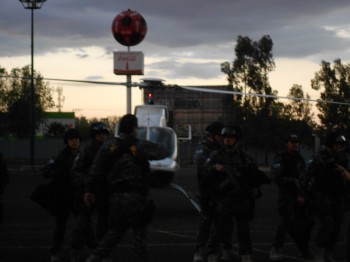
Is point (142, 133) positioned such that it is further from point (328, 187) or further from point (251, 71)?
point (251, 71)

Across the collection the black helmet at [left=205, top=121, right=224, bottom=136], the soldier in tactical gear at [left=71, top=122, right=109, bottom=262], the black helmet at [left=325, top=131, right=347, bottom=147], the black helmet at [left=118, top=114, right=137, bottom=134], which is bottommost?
the soldier in tactical gear at [left=71, top=122, right=109, bottom=262]

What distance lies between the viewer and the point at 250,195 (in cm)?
1004

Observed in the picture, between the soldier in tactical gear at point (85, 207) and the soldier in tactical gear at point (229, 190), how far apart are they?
1313mm

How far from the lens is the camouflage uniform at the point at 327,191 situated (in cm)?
1079

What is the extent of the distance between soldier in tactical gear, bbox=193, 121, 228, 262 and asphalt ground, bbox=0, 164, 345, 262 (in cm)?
69

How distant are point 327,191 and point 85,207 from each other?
309 centimetres

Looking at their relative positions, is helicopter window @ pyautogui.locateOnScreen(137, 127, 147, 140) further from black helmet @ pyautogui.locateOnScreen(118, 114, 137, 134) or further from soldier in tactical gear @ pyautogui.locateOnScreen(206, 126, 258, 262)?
black helmet @ pyautogui.locateOnScreen(118, 114, 137, 134)

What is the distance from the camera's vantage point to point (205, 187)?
34.4ft

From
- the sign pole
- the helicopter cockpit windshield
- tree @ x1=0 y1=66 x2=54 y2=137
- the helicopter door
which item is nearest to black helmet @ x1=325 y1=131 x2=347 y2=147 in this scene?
the sign pole

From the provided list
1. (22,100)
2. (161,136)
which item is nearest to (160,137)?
(161,136)

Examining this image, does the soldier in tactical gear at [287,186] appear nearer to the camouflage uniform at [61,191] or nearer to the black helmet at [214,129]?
the black helmet at [214,129]

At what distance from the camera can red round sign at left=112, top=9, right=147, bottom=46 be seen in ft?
69.0

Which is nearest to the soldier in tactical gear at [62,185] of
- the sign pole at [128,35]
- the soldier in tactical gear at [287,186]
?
the soldier in tactical gear at [287,186]

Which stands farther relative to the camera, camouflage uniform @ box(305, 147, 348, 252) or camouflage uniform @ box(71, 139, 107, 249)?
camouflage uniform @ box(305, 147, 348, 252)
